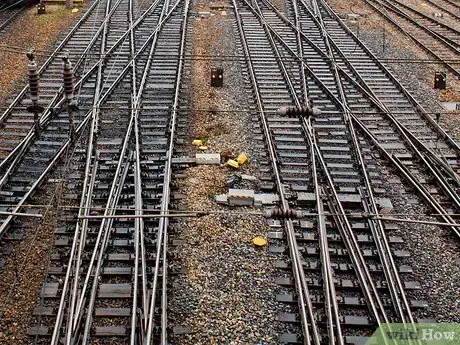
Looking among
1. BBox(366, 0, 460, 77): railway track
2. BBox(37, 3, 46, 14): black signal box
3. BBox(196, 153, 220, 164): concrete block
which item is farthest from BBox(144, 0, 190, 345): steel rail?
BBox(37, 3, 46, 14): black signal box

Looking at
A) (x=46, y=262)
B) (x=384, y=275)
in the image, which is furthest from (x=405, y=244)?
(x=46, y=262)

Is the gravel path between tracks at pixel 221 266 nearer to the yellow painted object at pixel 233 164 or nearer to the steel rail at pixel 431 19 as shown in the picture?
the yellow painted object at pixel 233 164

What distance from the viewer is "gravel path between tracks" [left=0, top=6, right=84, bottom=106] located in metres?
16.0

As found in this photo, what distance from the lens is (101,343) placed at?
777 cm

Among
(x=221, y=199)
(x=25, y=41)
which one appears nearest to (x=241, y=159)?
(x=221, y=199)

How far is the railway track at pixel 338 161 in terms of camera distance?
8.55 m

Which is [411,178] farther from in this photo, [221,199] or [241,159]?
[221,199]

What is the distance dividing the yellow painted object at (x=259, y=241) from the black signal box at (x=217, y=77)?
23.1ft

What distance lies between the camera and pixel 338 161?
12.4 m

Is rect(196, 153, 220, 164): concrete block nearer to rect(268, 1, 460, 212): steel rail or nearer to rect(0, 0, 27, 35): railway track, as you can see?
rect(268, 1, 460, 212): steel rail

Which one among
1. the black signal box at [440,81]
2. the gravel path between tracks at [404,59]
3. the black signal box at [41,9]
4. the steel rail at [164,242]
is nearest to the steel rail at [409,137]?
the gravel path between tracks at [404,59]

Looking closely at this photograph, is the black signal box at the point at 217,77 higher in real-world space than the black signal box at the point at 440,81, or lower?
higher

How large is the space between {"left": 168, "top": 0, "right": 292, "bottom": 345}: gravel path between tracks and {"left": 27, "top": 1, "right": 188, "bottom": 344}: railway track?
0.44 meters

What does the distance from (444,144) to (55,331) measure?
9493 millimetres
